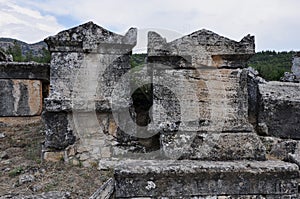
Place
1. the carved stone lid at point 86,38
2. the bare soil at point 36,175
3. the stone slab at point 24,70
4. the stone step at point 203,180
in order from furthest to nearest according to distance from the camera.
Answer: the stone slab at point 24,70 → the carved stone lid at point 86,38 → the bare soil at point 36,175 → the stone step at point 203,180

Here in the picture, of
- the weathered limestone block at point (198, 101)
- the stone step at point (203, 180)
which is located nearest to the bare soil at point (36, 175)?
the stone step at point (203, 180)

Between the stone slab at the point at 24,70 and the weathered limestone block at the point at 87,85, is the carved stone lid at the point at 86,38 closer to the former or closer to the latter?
the weathered limestone block at the point at 87,85

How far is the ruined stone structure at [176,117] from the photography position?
267 cm

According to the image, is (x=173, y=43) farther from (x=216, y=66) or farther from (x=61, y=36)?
(x=61, y=36)

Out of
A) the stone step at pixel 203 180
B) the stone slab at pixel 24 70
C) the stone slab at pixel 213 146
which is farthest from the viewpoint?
the stone slab at pixel 24 70

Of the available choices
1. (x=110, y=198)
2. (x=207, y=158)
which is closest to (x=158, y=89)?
(x=207, y=158)

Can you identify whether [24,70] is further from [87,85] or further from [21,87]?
[87,85]

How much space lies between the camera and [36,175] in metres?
3.43

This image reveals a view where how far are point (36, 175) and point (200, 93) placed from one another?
1.86 meters

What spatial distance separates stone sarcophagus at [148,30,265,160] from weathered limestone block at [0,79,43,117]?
3.19 meters

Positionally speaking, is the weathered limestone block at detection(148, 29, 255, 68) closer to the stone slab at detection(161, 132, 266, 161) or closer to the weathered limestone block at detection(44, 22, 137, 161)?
the stone slab at detection(161, 132, 266, 161)

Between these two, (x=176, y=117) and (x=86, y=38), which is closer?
(x=176, y=117)

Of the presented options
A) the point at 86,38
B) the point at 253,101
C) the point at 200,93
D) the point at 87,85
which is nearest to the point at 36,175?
the point at 87,85

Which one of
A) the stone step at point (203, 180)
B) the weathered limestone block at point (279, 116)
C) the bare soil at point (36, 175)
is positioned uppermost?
the weathered limestone block at point (279, 116)
